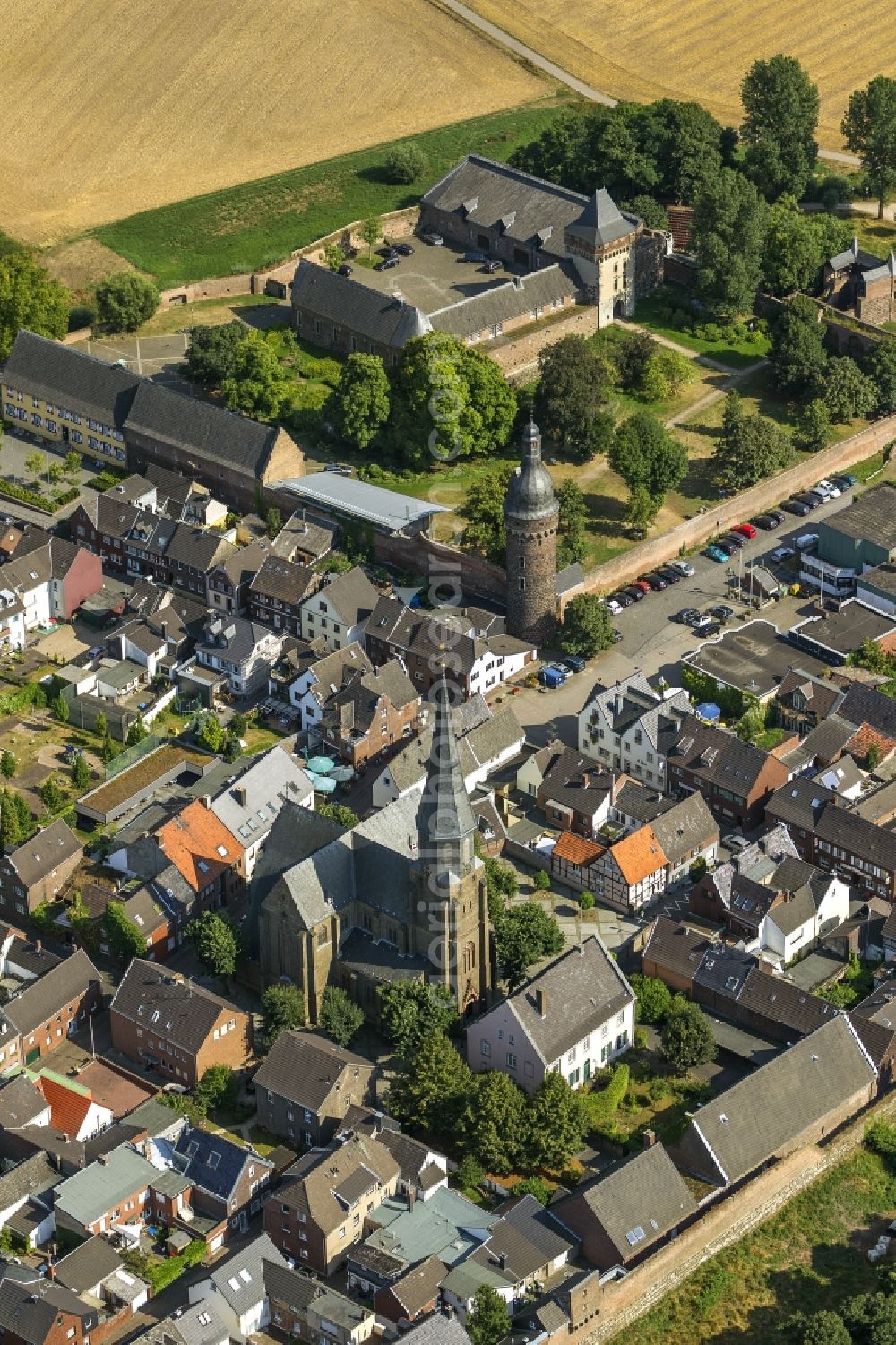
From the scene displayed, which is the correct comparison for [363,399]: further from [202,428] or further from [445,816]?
[445,816]

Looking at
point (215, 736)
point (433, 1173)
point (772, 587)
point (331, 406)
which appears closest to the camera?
point (433, 1173)

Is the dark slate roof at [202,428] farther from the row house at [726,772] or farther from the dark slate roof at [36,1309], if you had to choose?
the dark slate roof at [36,1309]

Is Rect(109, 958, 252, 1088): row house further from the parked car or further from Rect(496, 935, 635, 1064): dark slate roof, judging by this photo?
the parked car

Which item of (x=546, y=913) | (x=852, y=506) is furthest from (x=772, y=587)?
(x=546, y=913)

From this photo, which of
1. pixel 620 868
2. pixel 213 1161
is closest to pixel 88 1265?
Answer: pixel 213 1161

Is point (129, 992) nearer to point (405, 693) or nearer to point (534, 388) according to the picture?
point (405, 693)

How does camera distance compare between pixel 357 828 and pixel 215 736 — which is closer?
pixel 357 828

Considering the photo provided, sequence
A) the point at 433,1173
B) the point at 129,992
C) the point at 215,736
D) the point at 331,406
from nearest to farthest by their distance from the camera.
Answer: the point at 433,1173 → the point at 129,992 → the point at 215,736 → the point at 331,406

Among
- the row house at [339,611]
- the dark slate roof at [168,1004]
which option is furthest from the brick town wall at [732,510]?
the dark slate roof at [168,1004]
